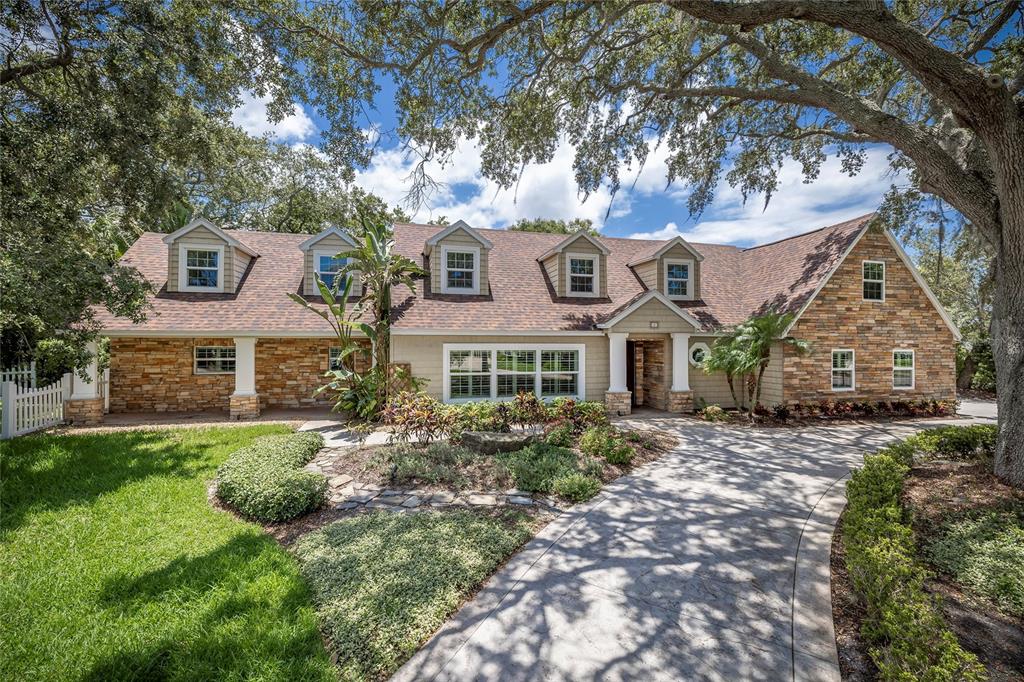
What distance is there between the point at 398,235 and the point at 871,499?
15782 mm

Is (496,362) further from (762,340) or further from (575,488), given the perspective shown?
(762,340)

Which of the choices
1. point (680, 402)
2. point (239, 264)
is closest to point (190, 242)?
point (239, 264)

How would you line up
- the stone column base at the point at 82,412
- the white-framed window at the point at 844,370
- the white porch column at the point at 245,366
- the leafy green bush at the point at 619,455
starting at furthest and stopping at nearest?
the white-framed window at the point at 844,370, the white porch column at the point at 245,366, the stone column base at the point at 82,412, the leafy green bush at the point at 619,455

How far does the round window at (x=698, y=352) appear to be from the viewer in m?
15.1

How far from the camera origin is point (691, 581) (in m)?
4.53

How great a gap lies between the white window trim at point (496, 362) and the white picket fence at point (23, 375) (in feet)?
32.5

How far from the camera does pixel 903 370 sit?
49.4 ft

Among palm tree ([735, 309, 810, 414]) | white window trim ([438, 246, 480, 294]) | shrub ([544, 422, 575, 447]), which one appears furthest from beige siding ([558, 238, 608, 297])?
shrub ([544, 422, 575, 447])

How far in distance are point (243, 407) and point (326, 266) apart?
521 cm

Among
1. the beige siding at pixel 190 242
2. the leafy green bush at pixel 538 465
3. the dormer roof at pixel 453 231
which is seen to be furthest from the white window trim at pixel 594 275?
the beige siding at pixel 190 242

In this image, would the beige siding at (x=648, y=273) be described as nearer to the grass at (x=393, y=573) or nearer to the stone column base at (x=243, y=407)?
the grass at (x=393, y=573)

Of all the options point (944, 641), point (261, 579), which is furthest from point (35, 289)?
point (944, 641)

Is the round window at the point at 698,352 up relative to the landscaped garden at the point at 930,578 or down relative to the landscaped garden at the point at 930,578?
up

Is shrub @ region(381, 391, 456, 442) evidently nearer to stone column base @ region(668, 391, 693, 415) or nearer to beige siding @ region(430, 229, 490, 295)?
beige siding @ region(430, 229, 490, 295)
